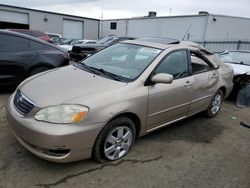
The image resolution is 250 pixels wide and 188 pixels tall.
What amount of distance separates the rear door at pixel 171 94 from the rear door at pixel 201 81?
187 millimetres

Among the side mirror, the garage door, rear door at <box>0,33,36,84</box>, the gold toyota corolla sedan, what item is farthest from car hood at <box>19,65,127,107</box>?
the garage door

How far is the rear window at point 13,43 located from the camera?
16.9ft

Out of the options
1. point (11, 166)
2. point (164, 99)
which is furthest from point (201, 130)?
point (11, 166)

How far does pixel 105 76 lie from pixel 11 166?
158 cm

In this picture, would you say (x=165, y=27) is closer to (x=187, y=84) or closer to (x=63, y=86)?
(x=187, y=84)

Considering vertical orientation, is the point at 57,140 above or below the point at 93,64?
below

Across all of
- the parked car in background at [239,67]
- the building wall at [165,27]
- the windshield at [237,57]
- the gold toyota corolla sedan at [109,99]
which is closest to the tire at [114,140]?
the gold toyota corolla sedan at [109,99]

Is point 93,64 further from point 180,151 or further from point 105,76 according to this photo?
point 180,151

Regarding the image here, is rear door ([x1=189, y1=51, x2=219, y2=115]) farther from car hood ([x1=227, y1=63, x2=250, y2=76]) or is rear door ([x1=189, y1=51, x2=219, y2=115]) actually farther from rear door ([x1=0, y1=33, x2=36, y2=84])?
rear door ([x1=0, y1=33, x2=36, y2=84])

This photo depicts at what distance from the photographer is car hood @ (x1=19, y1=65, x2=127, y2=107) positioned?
2754 mm

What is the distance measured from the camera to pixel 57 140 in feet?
8.16

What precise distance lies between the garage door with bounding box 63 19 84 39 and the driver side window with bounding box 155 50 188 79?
28.7m

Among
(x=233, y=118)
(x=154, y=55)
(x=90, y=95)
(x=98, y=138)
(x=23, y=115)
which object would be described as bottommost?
(x=233, y=118)

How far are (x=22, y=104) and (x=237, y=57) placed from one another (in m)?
6.70
